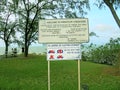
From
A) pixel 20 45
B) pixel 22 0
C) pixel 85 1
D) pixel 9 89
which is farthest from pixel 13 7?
pixel 9 89

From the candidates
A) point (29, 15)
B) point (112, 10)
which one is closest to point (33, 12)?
point (29, 15)

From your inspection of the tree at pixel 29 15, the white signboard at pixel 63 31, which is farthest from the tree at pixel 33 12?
the white signboard at pixel 63 31

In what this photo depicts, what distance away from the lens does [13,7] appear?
43031mm

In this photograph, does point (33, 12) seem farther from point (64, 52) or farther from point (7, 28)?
point (64, 52)

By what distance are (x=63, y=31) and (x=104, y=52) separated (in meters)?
23.8

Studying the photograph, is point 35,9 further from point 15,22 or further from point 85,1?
point 85,1

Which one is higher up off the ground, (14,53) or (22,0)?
(22,0)

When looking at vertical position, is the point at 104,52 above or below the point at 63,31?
below

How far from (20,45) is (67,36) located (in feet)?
126

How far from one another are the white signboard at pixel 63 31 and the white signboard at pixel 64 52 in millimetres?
172

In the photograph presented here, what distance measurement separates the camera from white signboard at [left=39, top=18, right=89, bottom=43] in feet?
39.8

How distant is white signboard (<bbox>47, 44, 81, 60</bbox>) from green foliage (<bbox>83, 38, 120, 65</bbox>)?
22.8 metres

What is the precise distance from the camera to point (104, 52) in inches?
1400

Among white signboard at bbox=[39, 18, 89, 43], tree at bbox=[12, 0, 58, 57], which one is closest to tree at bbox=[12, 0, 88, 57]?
tree at bbox=[12, 0, 58, 57]
